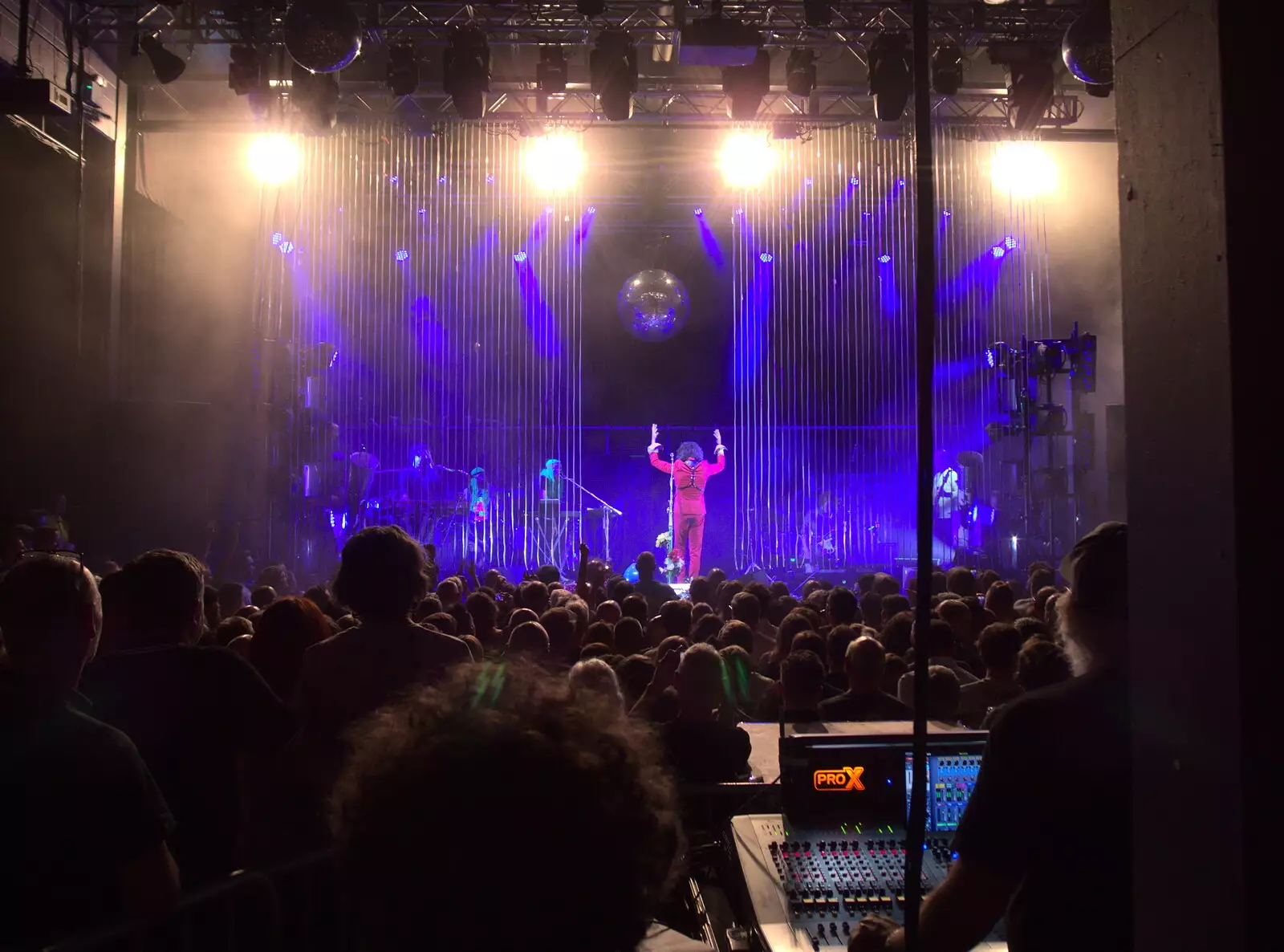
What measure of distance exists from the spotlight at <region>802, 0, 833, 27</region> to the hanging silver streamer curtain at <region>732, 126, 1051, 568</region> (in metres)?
4.36

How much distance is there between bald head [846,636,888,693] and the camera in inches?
138

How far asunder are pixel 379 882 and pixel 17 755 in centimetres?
125

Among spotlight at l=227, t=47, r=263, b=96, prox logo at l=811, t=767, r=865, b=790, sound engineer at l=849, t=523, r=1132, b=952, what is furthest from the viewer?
spotlight at l=227, t=47, r=263, b=96

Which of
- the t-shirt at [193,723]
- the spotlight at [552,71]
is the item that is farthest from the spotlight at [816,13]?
the t-shirt at [193,723]

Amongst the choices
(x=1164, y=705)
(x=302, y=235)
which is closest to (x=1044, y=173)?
(x=302, y=235)

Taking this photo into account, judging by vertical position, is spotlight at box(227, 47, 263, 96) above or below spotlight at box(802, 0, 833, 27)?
below

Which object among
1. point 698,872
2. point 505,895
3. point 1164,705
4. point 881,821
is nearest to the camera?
point 505,895

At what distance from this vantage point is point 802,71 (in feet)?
33.9

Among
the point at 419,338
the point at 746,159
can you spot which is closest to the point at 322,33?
the point at 746,159

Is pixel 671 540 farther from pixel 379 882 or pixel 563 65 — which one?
pixel 379 882

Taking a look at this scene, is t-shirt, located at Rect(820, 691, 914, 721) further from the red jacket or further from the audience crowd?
the red jacket

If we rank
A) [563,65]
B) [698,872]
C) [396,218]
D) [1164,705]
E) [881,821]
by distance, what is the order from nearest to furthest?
[1164,705], [881,821], [698,872], [563,65], [396,218]

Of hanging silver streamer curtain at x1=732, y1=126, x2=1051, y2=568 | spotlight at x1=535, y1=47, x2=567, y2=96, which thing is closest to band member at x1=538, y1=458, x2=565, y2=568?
hanging silver streamer curtain at x1=732, y1=126, x2=1051, y2=568

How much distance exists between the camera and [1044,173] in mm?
14086
